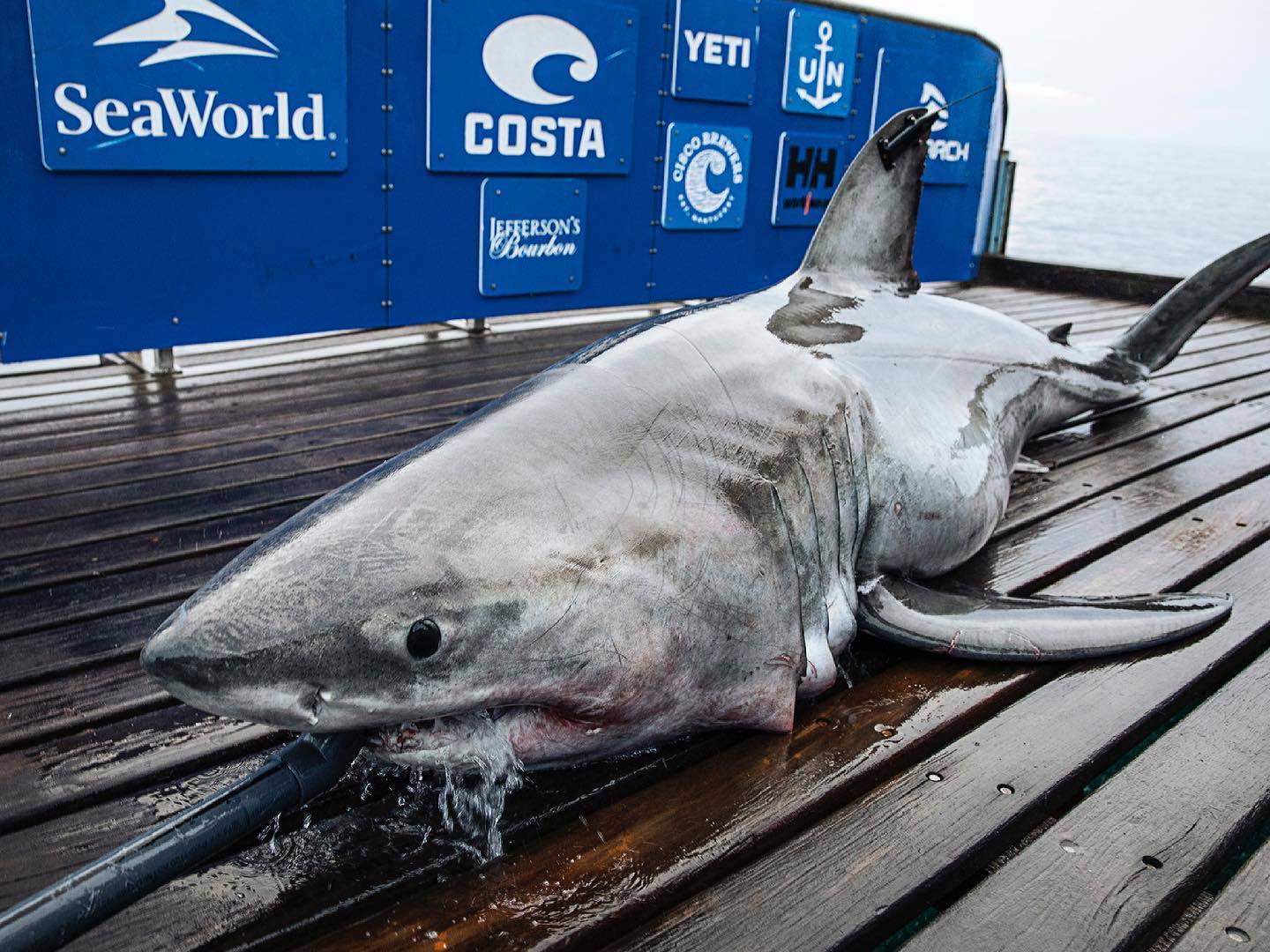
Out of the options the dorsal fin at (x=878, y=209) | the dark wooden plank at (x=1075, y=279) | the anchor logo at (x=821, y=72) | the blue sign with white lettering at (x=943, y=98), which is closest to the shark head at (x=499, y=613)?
the dorsal fin at (x=878, y=209)

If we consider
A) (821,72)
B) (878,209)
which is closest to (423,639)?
(878,209)

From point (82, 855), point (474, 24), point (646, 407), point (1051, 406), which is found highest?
point (474, 24)

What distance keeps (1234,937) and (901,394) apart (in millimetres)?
1201

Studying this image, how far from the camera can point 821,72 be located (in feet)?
20.2

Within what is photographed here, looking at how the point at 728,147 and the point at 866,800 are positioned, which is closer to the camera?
the point at 866,800

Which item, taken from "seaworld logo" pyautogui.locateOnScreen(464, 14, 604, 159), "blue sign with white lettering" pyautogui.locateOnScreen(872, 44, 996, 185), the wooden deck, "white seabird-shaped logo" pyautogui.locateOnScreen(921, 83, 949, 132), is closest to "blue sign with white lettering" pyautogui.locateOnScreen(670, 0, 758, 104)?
"seaworld logo" pyautogui.locateOnScreen(464, 14, 604, 159)

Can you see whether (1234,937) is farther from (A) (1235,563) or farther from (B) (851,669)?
(A) (1235,563)

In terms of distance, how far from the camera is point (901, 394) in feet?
7.55

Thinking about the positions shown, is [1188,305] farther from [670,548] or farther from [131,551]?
[131,551]

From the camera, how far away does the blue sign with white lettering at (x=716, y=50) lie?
18.1 feet

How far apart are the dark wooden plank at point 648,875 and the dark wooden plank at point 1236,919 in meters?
0.33

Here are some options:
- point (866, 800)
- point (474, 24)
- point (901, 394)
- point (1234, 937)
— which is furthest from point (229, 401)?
point (1234, 937)

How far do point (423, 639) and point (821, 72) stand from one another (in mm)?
5590

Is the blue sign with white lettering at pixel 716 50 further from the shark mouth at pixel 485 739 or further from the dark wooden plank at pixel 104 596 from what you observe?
the shark mouth at pixel 485 739
